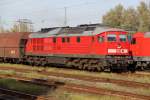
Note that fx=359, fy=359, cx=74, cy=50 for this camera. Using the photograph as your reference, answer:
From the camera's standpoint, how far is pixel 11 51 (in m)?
38.8

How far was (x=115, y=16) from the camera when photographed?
3019 inches

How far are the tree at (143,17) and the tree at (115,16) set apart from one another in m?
5.35

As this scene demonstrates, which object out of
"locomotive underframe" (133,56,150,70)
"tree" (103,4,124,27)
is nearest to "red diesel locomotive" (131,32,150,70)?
"locomotive underframe" (133,56,150,70)

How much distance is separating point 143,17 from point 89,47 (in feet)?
138

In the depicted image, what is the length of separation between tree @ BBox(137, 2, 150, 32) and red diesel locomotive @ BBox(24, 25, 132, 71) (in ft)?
110

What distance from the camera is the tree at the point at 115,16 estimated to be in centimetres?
7570

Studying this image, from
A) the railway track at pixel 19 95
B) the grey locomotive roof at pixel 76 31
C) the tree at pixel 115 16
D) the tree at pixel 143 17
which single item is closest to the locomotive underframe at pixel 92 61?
the grey locomotive roof at pixel 76 31

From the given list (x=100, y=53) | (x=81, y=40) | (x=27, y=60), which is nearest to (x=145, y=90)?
(x=100, y=53)

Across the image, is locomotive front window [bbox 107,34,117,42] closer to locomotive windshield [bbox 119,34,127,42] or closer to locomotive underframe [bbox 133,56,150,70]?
locomotive windshield [bbox 119,34,127,42]

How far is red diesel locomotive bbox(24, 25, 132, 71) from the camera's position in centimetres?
2677

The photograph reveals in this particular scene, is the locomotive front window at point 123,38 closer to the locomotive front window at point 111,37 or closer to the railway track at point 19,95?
the locomotive front window at point 111,37

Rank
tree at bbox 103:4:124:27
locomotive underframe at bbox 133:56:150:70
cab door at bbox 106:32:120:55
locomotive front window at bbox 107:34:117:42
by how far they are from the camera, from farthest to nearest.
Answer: tree at bbox 103:4:124:27, locomotive underframe at bbox 133:56:150:70, locomotive front window at bbox 107:34:117:42, cab door at bbox 106:32:120:55

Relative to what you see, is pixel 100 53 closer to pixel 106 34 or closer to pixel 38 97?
pixel 106 34

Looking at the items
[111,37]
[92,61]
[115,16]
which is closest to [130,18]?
[115,16]
